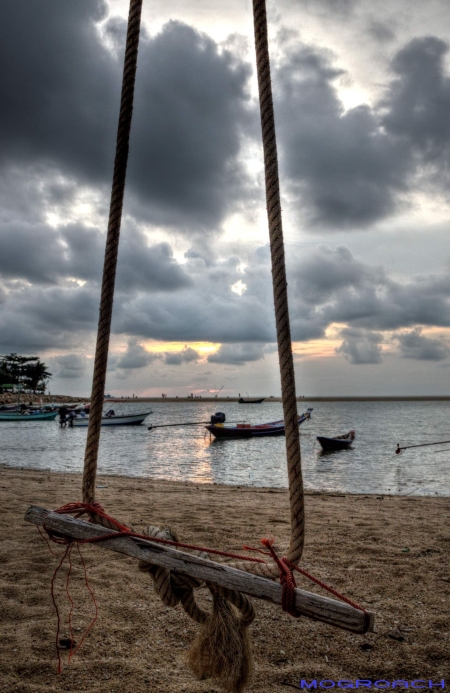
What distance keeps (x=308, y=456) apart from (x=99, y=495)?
15.9 metres

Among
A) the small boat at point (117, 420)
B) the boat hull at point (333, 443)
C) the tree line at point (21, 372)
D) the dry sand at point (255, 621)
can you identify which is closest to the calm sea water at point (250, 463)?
the boat hull at point (333, 443)

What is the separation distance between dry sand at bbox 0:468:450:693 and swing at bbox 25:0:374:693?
50.3 inches

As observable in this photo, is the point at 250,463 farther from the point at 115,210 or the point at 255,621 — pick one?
the point at 115,210

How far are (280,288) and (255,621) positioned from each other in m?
3.10

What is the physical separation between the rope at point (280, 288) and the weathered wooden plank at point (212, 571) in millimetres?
178

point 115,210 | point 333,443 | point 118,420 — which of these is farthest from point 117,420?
point 115,210

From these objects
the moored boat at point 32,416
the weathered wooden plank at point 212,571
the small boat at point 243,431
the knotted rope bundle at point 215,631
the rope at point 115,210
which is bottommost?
the knotted rope bundle at point 215,631

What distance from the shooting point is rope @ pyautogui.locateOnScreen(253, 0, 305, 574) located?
5.98 ft

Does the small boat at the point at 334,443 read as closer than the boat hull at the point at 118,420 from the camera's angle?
Yes

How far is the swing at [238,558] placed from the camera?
5.47 feet

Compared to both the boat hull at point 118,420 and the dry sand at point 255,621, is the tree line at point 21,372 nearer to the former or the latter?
the boat hull at point 118,420

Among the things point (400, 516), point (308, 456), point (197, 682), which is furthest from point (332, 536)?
point (308, 456)

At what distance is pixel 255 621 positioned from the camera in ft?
12.4

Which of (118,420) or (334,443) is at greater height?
(118,420)
